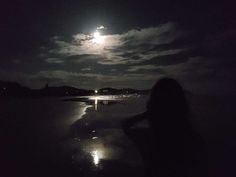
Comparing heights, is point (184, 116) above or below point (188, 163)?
above

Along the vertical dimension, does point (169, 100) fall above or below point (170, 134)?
above

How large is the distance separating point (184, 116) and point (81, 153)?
10.6m

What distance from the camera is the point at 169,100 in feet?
10.3

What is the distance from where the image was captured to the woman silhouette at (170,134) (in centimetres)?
313

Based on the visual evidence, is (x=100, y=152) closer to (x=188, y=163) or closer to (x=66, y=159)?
(x=66, y=159)

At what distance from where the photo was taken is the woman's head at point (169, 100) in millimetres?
3145

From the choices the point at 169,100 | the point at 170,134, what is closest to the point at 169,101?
the point at 169,100

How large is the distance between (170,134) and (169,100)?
329 millimetres

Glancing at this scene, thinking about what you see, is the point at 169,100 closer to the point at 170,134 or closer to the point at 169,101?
the point at 169,101

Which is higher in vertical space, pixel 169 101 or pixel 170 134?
pixel 169 101

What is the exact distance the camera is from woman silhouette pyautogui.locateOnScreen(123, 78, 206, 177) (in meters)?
3.13

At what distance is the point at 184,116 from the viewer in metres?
3.17

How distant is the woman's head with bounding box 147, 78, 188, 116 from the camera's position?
3.14 m

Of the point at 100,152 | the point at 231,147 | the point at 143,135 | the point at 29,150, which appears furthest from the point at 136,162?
the point at 143,135
